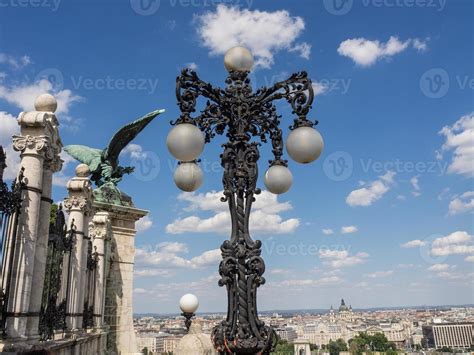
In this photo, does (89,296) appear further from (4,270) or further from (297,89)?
(297,89)

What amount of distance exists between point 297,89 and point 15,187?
441cm

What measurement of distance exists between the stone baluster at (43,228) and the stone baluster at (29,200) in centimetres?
3

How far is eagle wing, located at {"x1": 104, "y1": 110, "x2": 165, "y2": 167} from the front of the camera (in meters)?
13.6

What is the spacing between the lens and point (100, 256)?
1195 centimetres

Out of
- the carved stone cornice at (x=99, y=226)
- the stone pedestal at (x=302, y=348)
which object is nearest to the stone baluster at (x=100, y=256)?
the carved stone cornice at (x=99, y=226)

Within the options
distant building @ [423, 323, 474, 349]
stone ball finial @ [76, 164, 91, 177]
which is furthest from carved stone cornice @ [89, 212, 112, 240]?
distant building @ [423, 323, 474, 349]

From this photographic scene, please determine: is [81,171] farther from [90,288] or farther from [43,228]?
[90,288]

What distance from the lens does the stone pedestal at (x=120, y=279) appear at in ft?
42.2

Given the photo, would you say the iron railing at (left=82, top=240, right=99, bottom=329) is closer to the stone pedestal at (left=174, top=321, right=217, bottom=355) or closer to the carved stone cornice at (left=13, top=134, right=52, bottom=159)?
the stone pedestal at (left=174, top=321, right=217, bottom=355)

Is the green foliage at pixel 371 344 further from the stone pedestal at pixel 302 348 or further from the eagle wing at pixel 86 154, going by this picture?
the eagle wing at pixel 86 154

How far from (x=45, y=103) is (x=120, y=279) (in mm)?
7554

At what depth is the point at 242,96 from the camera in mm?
4801

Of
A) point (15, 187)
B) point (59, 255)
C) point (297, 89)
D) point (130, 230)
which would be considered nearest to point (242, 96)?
point (297, 89)

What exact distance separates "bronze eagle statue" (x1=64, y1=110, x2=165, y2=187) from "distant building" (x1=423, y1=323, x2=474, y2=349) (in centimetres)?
15071
